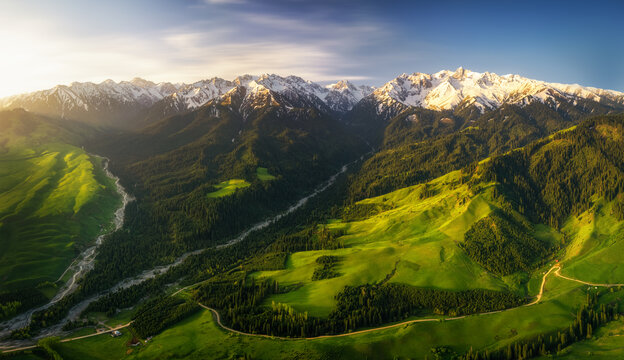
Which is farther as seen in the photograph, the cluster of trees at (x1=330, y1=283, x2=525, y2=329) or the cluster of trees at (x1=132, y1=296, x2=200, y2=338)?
the cluster of trees at (x1=330, y1=283, x2=525, y2=329)

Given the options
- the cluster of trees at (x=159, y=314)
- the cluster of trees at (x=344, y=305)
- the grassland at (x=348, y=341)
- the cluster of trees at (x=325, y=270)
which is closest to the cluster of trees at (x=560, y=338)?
the grassland at (x=348, y=341)

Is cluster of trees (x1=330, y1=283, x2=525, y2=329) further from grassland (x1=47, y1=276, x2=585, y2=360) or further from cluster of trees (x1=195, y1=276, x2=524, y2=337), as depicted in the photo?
grassland (x1=47, y1=276, x2=585, y2=360)

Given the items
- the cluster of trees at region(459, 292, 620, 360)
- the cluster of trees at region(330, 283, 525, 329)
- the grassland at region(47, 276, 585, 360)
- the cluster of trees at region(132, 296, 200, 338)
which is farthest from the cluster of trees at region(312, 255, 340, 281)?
the cluster of trees at region(459, 292, 620, 360)

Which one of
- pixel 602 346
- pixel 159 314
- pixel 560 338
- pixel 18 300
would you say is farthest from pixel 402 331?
pixel 18 300

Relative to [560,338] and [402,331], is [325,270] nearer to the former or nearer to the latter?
[402,331]

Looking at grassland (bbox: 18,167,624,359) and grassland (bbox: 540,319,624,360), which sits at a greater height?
grassland (bbox: 18,167,624,359)

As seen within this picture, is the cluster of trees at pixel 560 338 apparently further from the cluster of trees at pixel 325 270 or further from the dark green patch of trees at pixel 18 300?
the dark green patch of trees at pixel 18 300
